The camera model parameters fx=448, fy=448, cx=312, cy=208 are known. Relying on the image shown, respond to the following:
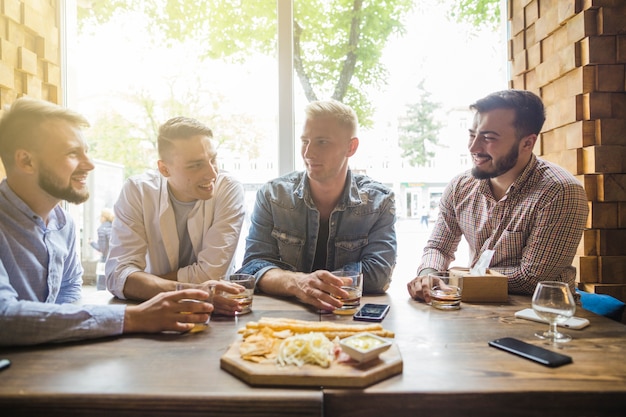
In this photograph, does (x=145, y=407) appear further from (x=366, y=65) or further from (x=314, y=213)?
(x=366, y=65)

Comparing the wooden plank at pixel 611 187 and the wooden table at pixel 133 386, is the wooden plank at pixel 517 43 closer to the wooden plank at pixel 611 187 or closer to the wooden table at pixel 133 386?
the wooden plank at pixel 611 187

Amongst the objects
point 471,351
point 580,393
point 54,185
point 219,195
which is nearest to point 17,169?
point 54,185

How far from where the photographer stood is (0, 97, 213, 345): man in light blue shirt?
4.21ft

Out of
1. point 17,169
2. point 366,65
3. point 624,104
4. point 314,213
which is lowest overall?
point 314,213

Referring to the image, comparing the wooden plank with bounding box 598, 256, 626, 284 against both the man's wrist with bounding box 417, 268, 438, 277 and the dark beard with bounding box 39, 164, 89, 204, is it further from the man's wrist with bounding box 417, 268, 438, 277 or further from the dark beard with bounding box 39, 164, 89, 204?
the dark beard with bounding box 39, 164, 89, 204

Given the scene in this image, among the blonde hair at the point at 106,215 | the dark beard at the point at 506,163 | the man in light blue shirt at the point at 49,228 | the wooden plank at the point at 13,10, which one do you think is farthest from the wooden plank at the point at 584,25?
the blonde hair at the point at 106,215

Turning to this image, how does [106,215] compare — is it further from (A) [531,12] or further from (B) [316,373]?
(A) [531,12]

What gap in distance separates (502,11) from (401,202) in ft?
4.67

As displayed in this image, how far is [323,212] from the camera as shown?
224cm

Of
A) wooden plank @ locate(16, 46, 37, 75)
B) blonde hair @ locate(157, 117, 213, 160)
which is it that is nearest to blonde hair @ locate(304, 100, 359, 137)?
blonde hair @ locate(157, 117, 213, 160)

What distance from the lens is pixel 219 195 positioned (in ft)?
7.09

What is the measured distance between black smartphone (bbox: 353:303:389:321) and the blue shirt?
2.34 ft

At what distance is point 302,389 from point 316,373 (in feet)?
0.14

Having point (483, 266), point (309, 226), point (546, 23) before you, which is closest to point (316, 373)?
point (483, 266)
